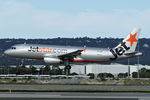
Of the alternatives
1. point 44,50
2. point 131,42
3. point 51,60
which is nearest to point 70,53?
point 51,60

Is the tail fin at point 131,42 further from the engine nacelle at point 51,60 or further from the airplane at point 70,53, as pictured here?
the engine nacelle at point 51,60

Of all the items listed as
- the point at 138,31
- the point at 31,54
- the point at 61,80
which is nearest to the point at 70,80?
the point at 61,80

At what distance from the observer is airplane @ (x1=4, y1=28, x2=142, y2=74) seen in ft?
244

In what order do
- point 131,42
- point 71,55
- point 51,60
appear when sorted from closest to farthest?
point 51,60 < point 71,55 < point 131,42

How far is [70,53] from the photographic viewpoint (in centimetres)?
7600

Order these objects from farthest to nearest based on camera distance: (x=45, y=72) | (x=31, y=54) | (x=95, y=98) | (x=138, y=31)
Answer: (x=45, y=72) → (x=138, y=31) → (x=31, y=54) → (x=95, y=98)

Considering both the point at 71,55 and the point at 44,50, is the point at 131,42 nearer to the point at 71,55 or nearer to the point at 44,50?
the point at 71,55

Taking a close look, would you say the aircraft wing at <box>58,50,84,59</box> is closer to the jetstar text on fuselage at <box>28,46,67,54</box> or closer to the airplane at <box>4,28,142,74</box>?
the airplane at <box>4,28,142,74</box>

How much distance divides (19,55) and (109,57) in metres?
17.9

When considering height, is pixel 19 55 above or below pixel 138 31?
below

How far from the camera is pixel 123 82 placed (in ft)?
243

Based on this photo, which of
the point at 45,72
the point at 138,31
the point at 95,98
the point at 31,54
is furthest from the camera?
the point at 45,72

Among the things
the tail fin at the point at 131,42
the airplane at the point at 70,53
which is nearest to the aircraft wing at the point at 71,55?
the airplane at the point at 70,53

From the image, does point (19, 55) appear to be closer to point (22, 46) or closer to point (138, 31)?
point (22, 46)
